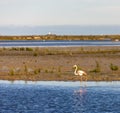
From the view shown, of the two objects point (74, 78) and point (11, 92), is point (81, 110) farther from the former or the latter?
point (74, 78)

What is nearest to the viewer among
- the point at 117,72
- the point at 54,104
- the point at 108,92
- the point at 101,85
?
the point at 54,104

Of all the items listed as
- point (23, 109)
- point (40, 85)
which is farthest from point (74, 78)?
point (23, 109)

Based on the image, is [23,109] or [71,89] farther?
[71,89]

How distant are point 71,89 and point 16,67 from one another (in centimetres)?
1345

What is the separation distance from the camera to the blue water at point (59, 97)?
23812mm

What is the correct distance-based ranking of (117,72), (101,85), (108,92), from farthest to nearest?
(117,72) < (101,85) < (108,92)

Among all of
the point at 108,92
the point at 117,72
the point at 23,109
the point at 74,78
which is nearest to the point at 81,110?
the point at 23,109

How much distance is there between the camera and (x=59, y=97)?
27.2m

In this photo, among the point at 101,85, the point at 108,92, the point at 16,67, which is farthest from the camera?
the point at 16,67

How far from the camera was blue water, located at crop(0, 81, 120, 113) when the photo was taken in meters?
23.8

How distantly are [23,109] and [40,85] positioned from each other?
327 inches

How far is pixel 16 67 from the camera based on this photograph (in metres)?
43.0

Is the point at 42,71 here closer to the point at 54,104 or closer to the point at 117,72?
the point at 117,72

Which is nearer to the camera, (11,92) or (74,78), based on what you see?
(11,92)
